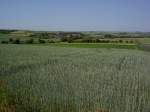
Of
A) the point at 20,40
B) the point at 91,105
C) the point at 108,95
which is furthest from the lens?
the point at 20,40

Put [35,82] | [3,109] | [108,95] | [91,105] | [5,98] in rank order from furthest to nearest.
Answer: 1. [35,82]
2. [108,95]
3. [5,98]
4. [91,105]
5. [3,109]

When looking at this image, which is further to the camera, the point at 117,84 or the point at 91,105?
the point at 117,84

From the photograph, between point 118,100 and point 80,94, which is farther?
point 80,94

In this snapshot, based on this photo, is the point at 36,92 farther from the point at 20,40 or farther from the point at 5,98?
the point at 20,40

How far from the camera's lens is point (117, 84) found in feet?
26.7

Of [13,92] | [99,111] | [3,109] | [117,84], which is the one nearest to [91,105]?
[99,111]

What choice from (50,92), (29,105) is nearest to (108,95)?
(50,92)

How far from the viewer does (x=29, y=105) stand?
223 inches

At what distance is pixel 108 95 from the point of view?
6.41m

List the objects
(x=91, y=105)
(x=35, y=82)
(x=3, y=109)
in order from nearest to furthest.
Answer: (x=3, y=109) < (x=91, y=105) < (x=35, y=82)

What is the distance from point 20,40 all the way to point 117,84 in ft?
194

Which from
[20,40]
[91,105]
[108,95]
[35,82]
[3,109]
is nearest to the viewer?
[3,109]

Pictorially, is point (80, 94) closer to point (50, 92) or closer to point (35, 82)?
point (50, 92)

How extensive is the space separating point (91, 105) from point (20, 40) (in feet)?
201
